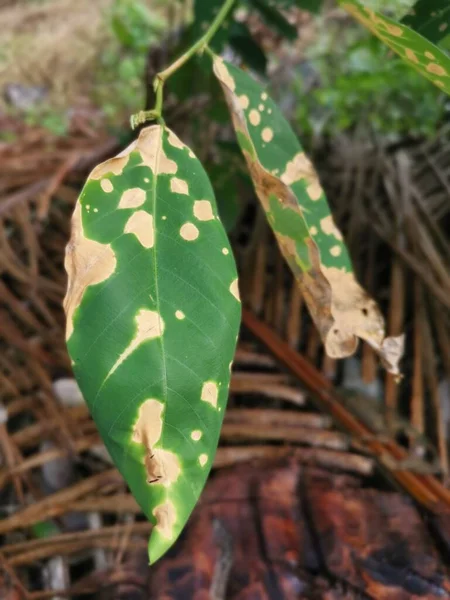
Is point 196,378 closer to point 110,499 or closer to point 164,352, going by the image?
point 164,352

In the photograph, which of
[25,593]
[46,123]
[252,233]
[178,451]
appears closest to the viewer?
[178,451]

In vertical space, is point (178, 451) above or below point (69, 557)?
above

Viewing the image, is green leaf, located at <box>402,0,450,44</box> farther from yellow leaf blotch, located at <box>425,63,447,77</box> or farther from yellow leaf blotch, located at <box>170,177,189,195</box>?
yellow leaf blotch, located at <box>170,177,189,195</box>

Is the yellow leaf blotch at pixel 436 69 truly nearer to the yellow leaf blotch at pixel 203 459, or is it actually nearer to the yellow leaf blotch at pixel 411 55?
the yellow leaf blotch at pixel 411 55

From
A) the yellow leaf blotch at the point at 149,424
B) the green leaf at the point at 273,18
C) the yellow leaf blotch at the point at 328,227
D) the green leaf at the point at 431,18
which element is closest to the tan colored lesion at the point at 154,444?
the yellow leaf blotch at the point at 149,424

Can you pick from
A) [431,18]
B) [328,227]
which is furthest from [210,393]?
[431,18]

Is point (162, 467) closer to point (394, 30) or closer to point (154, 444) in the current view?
point (154, 444)

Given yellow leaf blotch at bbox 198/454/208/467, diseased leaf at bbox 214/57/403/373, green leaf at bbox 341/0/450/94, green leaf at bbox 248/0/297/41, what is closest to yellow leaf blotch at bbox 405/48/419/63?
green leaf at bbox 341/0/450/94

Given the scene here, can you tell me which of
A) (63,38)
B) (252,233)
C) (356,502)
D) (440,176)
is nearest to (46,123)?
(63,38)
